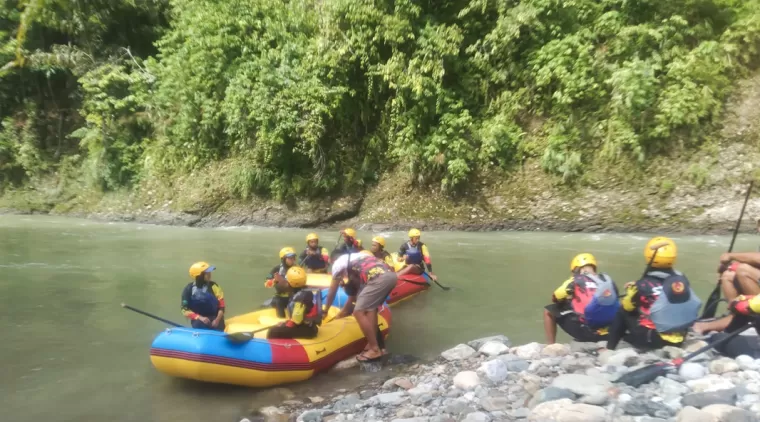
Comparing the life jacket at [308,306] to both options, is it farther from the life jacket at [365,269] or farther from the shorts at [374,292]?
the life jacket at [365,269]

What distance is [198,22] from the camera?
1644 cm

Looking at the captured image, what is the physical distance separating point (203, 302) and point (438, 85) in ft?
32.9

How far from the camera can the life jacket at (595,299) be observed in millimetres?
4871

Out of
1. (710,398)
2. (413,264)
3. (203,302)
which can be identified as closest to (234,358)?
(203,302)

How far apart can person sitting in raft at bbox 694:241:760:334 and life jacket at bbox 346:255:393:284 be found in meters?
2.93

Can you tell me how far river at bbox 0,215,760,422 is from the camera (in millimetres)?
5059

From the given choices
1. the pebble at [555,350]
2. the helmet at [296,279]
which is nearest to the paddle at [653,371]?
A: the pebble at [555,350]

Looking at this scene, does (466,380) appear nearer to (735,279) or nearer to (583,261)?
(583,261)

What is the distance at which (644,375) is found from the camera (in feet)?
12.5

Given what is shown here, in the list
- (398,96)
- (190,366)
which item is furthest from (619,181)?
(190,366)

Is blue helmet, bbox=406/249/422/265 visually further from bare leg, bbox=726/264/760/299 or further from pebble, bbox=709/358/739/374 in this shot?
pebble, bbox=709/358/739/374

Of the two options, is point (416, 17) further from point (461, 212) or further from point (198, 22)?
point (198, 22)

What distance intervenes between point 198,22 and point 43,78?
390 inches

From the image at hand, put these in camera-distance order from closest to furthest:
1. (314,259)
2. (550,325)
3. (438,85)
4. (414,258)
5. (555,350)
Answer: (555,350) < (550,325) < (314,259) < (414,258) < (438,85)
